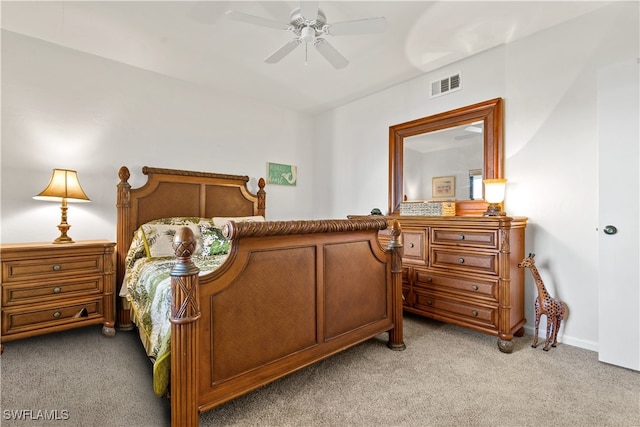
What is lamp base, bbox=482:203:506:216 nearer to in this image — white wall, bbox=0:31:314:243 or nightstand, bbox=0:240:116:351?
white wall, bbox=0:31:314:243

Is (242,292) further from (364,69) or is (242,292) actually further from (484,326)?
(364,69)

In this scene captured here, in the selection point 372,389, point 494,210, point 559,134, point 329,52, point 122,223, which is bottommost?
point 372,389

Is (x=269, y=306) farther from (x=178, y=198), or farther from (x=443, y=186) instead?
(x=443, y=186)

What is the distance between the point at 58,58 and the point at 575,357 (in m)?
5.14

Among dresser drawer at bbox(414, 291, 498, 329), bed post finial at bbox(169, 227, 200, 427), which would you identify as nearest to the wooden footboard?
bed post finial at bbox(169, 227, 200, 427)

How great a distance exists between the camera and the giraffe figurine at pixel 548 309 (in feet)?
7.62

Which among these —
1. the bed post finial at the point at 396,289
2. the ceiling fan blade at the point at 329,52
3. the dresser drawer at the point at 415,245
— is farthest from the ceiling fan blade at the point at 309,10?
the dresser drawer at the point at 415,245

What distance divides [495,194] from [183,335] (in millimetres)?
2602

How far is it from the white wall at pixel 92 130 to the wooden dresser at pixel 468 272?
2522 mm

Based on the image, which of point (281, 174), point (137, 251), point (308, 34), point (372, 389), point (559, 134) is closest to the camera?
point (372, 389)

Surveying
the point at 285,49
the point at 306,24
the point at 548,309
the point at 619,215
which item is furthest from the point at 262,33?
the point at 548,309

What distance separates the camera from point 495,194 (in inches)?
102

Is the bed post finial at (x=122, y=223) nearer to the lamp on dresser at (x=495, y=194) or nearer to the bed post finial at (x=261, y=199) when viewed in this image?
the bed post finial at (x=261, y=199)

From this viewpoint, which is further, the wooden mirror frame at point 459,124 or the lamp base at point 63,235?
the wooden mirror frame at point 459,124
